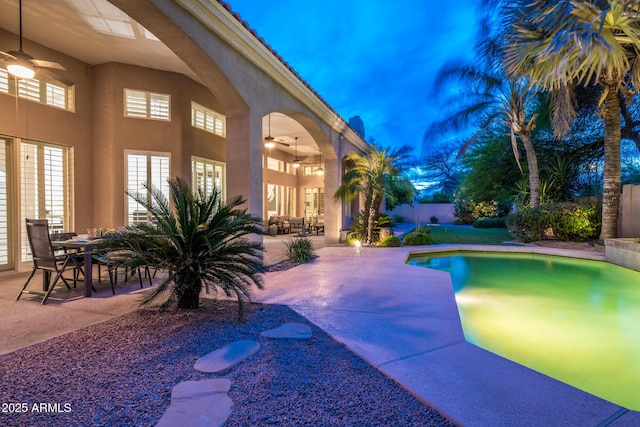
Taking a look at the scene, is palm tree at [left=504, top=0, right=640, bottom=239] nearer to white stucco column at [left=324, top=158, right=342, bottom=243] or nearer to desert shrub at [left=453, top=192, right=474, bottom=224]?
white stucco column at [left=324, top=158, right=342, bottom=243]

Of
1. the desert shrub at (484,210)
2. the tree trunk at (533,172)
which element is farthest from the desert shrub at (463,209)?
the tree trunk at (533,172)

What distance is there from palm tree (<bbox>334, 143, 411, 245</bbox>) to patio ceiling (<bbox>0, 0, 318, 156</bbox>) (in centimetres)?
628

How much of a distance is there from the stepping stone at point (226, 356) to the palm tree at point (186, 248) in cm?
68

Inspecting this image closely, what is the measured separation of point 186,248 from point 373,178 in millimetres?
8473

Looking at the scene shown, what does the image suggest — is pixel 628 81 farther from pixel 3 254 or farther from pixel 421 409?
pixel 3 254

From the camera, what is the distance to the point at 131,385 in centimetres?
246

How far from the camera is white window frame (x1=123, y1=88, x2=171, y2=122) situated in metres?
8.84

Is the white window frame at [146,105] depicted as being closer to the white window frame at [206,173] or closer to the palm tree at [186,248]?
the white window frame at [206,173]

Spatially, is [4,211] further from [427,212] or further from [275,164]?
[427,212]

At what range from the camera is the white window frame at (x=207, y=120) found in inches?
402

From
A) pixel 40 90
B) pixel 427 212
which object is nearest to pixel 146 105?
pixel 40 90

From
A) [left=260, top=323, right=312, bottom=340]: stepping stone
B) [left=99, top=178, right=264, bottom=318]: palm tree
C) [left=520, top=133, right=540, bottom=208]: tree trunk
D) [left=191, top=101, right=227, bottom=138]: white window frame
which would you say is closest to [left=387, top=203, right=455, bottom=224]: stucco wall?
[left=520, top=133, right=540, bottom=208]: tree trunk

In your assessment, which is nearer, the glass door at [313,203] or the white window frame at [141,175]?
the white window frame at [141,175]

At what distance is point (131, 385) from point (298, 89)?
764cm
